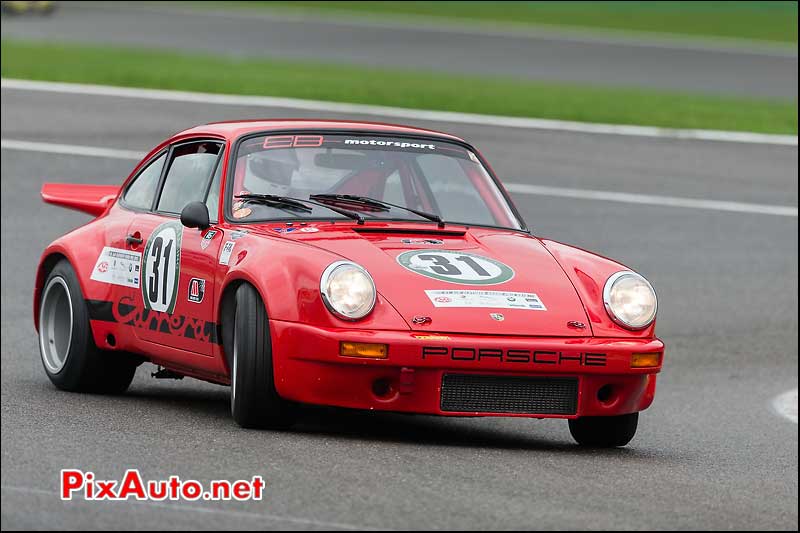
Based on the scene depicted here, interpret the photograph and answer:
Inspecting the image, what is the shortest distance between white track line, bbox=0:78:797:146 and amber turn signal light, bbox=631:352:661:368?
41.2 feet

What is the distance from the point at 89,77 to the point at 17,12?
18.6ft

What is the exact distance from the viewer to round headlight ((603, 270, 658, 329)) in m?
6.33

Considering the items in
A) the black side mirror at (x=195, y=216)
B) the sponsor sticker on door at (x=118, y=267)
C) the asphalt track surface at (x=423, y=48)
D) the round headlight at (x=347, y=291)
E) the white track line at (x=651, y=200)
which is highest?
the asphalt track surface at (x=423, y=48)

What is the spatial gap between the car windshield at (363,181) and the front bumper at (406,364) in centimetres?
105

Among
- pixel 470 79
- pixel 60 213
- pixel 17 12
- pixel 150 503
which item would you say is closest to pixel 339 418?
pixel 150 503

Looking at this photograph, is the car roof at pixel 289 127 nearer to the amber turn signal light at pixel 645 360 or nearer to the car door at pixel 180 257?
the car door at pixel 180 257

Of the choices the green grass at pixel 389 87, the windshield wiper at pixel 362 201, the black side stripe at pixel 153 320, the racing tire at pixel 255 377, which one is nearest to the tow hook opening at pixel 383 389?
the racing tire at pixel 255 377

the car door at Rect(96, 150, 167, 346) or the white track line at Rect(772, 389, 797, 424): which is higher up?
the car door at Rect(96, 150, 167, 346)

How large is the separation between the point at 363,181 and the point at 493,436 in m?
1.35

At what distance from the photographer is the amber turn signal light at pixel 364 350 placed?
583 cm

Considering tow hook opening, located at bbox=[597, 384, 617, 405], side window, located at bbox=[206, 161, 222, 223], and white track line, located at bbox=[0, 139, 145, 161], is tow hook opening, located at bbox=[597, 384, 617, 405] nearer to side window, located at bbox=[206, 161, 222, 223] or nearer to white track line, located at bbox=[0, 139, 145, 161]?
side window, located at bbox=[206, 161, 222, 223]

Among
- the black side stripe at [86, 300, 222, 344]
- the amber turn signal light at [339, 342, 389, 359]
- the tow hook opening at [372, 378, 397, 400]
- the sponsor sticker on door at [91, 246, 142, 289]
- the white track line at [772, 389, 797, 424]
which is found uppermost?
the sponsor sticker on door at [91, 246, 142, 289]

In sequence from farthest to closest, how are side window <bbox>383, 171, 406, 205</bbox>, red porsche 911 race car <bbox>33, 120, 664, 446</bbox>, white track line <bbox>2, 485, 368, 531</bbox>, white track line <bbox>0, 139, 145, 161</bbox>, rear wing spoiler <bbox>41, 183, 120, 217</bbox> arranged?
white track line <bbox>0, 139, 145, 161</bbox>
rear wing spoiler <bbox>41, 183, 120, 217</bbox>
side window <bbox>383, 171, 406, 205</bbox>
red porsche 911 race car <bbox>33, 120, 664, 446</bbox>
white track line <bbox>2, 485, 368, 531</bbox>

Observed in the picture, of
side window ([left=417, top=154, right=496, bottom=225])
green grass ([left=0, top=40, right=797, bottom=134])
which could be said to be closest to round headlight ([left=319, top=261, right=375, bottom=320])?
side window ([left=417, top=154, right=496, bottom=225])
